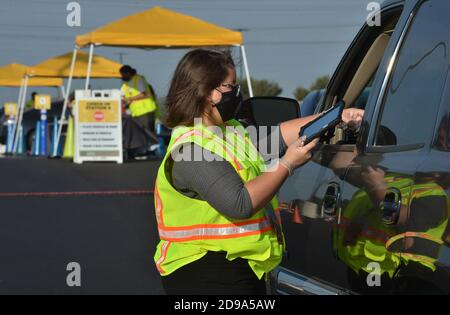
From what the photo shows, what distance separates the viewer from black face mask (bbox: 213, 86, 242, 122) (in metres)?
3.47

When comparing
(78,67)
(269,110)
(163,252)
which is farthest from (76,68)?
(163,252)

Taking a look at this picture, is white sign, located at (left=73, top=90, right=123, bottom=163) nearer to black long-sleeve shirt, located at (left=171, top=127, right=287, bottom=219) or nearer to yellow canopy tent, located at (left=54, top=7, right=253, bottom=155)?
yellow canopy tent, located at (left=54, top=7, right=253, bottom=155)

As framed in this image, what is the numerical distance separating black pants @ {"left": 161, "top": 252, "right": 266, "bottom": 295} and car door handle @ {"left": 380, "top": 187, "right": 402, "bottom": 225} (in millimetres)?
503

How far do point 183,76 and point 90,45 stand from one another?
675 inches

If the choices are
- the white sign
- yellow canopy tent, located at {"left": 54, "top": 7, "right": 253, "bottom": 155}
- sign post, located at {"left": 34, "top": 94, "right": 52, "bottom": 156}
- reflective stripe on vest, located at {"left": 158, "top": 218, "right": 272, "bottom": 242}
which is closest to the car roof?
reflective stripe on vest, located at {"left": 158, "top": 218, "right": 272, "bottom": 242}

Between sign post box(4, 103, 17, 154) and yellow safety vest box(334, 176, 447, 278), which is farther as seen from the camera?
sign post box(4, 103, 17, 154)

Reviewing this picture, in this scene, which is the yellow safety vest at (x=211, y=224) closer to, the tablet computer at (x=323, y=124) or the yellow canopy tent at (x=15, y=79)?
the tablet computer at (x=323, y=124)

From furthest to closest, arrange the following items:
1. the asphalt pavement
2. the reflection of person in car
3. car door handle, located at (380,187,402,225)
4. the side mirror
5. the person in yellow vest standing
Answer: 1. the person in yellow vest standing
2. the asphalt pavement
3. the side mirror
4. car door handle, located at (380,187,402,225)
5. the reflection of person in car

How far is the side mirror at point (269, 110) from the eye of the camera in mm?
4520

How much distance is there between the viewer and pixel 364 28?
15.9ft

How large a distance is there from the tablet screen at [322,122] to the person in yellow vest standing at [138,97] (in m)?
16.6

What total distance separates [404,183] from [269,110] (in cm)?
145

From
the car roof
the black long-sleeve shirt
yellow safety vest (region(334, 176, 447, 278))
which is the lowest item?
yellow safety vest (region(334, 176, 447, 278))

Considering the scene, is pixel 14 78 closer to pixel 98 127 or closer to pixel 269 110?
pixel 98 127
